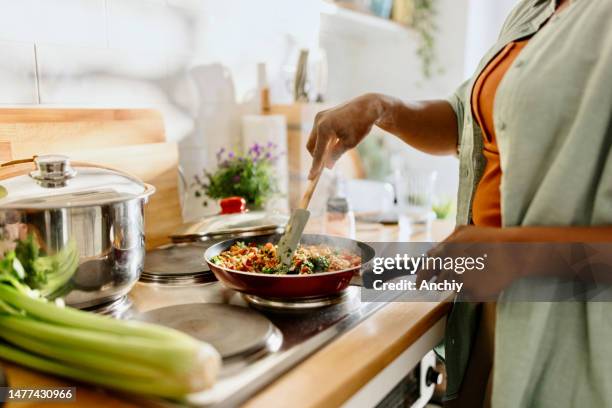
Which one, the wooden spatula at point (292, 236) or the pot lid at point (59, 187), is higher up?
the pot lid at point (59, 187)

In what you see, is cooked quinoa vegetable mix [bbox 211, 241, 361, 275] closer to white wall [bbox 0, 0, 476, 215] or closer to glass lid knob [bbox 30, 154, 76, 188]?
glass lid knob [bbox 30, 154, 76, 188]

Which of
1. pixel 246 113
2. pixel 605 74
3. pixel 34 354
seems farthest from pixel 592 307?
pixel 246 113

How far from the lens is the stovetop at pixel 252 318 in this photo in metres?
0.57

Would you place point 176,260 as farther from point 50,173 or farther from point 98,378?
point 98,378

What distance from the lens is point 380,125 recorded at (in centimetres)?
113

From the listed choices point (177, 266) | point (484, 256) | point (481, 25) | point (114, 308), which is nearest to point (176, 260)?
point (177, 266)

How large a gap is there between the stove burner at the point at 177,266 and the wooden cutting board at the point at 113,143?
12 cm

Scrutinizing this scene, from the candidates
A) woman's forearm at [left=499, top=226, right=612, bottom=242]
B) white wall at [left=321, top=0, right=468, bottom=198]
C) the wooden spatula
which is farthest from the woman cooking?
white wall at [left=321, top=0, right=468, bottom=198]

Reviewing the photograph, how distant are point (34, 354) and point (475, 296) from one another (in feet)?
2.05

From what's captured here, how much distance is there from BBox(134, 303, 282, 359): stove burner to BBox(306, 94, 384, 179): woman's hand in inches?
13.3

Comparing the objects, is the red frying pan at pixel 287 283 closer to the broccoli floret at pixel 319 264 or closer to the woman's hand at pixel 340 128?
the broccoli floret at pixel 319 264

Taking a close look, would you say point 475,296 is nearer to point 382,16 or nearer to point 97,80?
point 97,80

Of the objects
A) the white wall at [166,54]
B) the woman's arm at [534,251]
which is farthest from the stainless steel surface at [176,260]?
the woman's arm at [534,251]

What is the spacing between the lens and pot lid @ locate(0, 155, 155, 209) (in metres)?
0.66
